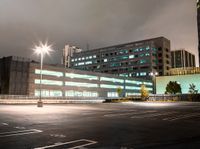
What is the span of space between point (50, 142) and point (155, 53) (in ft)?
488

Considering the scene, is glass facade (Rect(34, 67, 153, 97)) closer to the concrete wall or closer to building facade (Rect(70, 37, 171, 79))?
the concrete wall

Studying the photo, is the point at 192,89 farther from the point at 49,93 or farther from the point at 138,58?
the point at 49,93

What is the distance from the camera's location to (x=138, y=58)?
15038 centimetres

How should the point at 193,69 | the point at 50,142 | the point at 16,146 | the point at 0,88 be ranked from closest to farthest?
1. the point at 16,146
2. the point at 50,142
3. the point at 0,88
4. the point at 193,69

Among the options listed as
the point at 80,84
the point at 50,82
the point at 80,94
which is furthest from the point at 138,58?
the point at 50,82

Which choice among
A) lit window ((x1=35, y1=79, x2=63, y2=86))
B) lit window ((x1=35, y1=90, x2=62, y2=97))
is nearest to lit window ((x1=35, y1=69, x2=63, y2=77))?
lit window ((x1=35, y1=79, x2=63, y2=86))

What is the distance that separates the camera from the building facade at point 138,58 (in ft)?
483

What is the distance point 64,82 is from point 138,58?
78703mm

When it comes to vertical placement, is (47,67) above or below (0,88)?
above

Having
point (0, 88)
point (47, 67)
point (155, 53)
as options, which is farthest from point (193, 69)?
point (0, 88)

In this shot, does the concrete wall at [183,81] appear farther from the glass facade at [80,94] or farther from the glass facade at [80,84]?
the glass facade at [80,94]

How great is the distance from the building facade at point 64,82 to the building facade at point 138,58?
3303 centimetres

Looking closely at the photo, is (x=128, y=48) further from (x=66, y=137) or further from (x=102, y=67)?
(x=66, y=137)

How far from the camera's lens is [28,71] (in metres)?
74.4
